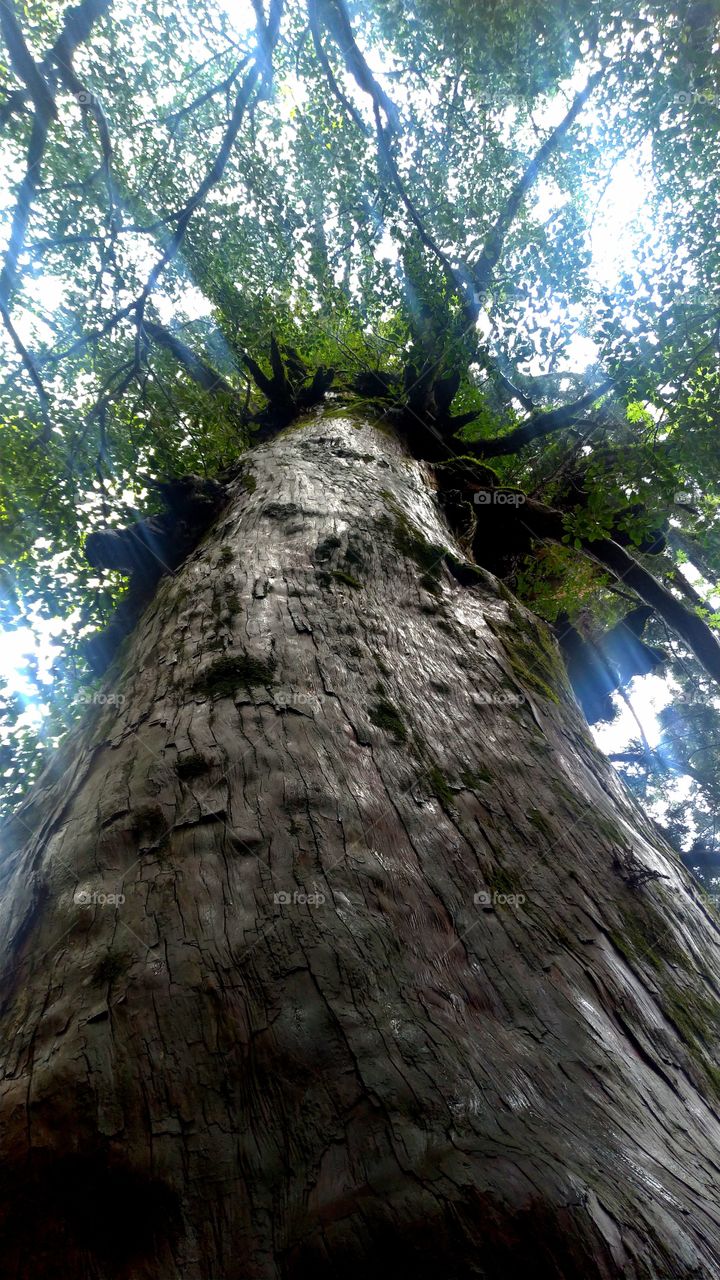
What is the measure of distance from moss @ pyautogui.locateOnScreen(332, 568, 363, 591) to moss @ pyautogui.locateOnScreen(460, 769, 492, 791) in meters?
0.95

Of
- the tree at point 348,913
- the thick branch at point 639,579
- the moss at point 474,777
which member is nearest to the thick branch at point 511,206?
the tree at point 348,913

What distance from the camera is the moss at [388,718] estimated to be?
1.85 metres

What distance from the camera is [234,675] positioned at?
1.92 metres

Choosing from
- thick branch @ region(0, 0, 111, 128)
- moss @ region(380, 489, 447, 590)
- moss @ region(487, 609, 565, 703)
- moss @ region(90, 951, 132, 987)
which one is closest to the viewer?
moss @ region(90, 951, 132, 987)

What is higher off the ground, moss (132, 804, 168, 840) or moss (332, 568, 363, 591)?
moss (332, 568, 363, 591)

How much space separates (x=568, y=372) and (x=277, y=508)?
6.22 metres

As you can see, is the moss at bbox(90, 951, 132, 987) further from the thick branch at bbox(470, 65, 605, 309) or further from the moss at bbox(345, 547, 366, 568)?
the thick branch at bbox(470, 65, 605, 309)

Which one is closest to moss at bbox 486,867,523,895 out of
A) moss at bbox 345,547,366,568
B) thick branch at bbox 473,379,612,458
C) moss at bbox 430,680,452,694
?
moss at bbox 430,680,452,694

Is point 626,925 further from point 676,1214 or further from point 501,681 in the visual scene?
point 501,681

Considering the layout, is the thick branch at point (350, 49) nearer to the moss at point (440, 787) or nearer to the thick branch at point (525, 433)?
the thick branch at point (525, 433)

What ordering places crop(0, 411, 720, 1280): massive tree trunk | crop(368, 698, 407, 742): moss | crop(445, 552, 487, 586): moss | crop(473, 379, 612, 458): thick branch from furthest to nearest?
crop(473, 379, 612, 458): thick branch
crop(445, 552, 487, 586): moss
crop(368, 698, 407, 742): moss
crop(0, 411, 720, 1280): massive tree trunk

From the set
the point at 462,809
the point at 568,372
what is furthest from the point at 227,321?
the point at 462,809

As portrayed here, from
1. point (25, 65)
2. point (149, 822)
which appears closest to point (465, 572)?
point (149, 822)

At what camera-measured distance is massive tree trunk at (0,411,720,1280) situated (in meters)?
0.91
